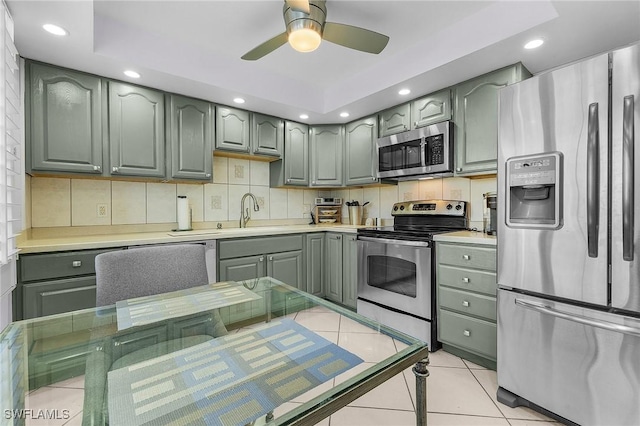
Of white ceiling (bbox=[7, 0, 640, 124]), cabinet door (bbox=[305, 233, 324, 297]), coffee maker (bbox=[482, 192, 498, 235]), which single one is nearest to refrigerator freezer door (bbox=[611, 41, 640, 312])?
white ceiling (bbox=[7, 0, 640, 124])

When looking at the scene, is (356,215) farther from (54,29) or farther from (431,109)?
(54,29)

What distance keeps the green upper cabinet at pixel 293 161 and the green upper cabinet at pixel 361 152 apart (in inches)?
19.2

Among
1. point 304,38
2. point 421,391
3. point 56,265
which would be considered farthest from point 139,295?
point 304,38

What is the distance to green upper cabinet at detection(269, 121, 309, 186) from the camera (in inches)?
131

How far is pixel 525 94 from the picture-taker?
1.54 meters

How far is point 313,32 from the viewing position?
5.11 ft

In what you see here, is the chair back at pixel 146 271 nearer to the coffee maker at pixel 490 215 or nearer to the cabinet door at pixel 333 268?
the cabinet door at pixel 333 268

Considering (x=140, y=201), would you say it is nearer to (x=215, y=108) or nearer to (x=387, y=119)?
(x=215, y=108)

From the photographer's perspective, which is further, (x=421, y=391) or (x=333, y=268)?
(x=333, y=268)

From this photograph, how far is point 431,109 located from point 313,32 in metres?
1.48

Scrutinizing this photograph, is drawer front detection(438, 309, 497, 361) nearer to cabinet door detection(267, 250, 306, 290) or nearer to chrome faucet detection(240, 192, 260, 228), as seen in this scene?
cabinet door detection(267, 250, 306, 290)

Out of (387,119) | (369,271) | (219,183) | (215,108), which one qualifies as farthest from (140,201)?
(387,119)

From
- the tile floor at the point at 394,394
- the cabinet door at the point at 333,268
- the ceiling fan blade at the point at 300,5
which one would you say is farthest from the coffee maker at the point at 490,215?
the ceiling fan blade at the point at 300,5

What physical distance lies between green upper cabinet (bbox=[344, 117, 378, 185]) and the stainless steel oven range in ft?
1.68
